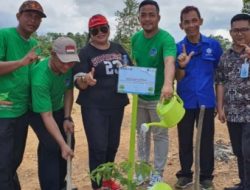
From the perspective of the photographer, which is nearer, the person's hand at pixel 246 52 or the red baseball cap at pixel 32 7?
the red baseball cap at pixel 32 7

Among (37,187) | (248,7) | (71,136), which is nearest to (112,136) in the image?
(71,136)

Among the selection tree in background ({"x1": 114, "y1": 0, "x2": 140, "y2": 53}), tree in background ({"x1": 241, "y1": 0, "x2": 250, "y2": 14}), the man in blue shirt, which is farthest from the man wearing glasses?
tree in background ({"x1": 114, "y1": 0, "x2": 140, "y2": 53})

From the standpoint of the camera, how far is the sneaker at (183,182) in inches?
193

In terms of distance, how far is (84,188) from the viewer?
17.2ft

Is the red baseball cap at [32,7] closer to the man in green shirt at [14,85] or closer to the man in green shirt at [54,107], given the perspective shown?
the man in green shirt at [14,85]

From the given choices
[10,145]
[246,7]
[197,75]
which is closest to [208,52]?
[197,75]

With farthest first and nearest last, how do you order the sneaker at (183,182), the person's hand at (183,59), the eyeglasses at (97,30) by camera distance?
the sneaker at (183,182), the person's hand at (183,59), the eyeglasses at (97,30)

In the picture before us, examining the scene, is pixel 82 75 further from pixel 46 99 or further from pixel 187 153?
pixel 187 153

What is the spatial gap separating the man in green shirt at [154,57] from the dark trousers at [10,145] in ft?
3.83

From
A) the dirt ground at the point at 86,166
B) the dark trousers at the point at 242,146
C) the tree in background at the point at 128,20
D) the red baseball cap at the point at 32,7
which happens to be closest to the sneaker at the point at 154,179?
the dirt ground at the point at 86,166

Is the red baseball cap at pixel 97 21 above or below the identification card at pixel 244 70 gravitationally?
above

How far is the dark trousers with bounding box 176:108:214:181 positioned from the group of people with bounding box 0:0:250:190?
0.01 meters

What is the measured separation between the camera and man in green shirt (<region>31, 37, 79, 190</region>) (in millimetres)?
3807

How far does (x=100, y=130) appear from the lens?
13.7 feet
